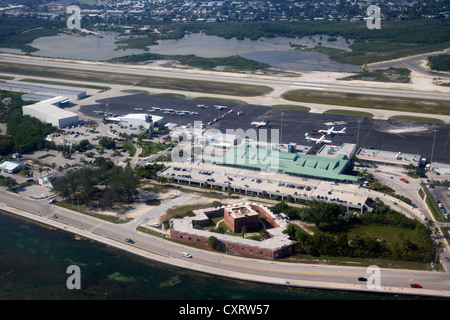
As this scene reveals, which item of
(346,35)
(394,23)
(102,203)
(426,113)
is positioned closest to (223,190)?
(102,203)

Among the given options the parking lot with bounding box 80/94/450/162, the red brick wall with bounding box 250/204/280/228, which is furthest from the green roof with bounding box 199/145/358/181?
the red brick wall with bounding box 250/204/280/228

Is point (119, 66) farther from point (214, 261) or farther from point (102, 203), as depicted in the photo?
point (214, 261)

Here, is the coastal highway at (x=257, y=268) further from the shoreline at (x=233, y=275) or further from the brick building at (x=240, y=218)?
the brick building at (x=240, y=218)

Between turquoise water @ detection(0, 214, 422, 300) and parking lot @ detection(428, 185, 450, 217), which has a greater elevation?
parking lot @ detection(428, 185, 450, 217)

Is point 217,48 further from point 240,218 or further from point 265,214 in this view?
point 240,218

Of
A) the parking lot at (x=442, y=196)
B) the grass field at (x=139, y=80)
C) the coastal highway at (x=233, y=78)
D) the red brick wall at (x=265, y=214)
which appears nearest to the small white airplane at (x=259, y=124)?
the grass field at (x=139, y=80)

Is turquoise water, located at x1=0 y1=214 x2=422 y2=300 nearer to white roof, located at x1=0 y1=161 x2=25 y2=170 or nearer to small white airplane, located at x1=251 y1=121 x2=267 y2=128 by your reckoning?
white roof, located at x1=0 y1=161 x2=25 y2=170

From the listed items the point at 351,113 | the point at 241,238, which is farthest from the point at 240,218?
the point at 351,113
